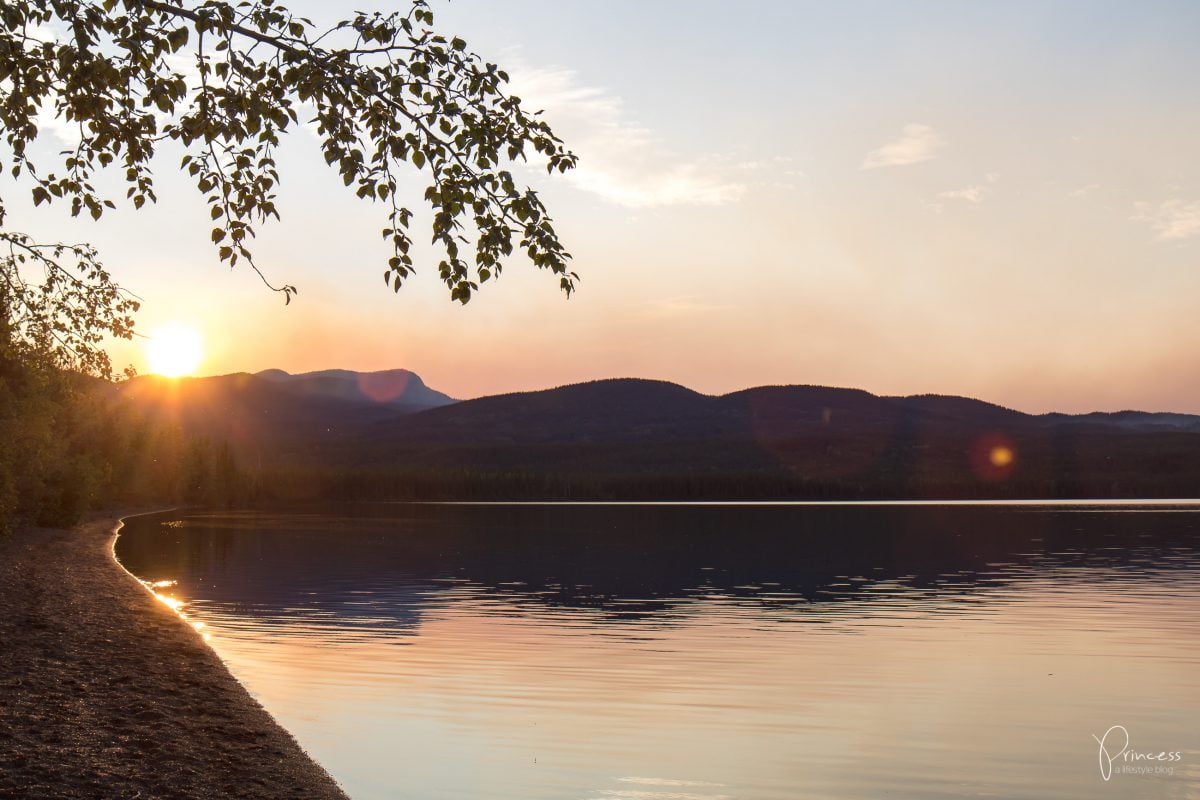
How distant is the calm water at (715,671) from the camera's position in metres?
18.6

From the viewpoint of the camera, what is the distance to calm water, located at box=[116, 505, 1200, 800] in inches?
734

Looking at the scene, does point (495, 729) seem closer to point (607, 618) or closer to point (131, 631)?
point (131, 631)

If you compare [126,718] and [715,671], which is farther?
[715,671]

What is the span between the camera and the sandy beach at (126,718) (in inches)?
598

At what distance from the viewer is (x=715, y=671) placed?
28.7 metres

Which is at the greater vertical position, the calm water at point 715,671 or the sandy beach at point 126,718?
the sandy beach at point 126,718

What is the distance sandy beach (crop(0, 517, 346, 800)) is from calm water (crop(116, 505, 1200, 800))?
49.1 inches

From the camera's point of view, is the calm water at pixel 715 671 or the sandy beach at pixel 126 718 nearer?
the sandy beach at pixel 126 718

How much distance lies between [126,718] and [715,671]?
47.2 ft

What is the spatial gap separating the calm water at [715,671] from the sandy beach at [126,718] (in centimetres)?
125

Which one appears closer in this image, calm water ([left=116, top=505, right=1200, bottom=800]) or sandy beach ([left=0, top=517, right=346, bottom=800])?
sandy beach ([left=0, top=517, right=346, bottom=800])

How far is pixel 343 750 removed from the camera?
19.8 m

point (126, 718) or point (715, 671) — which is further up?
point (126, 718)

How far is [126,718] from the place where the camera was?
62.2ft
